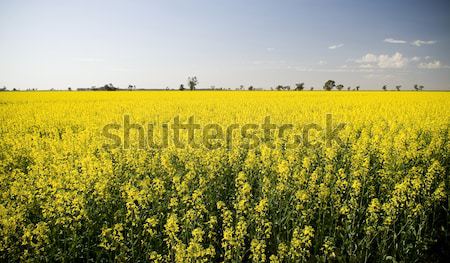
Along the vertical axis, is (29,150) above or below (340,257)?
above

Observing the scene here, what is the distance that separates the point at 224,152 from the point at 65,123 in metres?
9.88

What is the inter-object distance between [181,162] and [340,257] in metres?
4.33

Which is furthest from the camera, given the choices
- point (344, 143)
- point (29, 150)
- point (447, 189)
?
point (344, 143)

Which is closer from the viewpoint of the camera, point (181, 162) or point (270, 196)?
point (270, 196)

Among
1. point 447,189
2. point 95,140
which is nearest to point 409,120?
point 447,189

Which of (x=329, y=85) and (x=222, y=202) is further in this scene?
(x=329, y=85)

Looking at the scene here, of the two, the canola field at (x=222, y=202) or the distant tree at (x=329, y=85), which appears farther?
the distant tree at (x=329, y=85)

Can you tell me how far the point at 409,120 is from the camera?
14.1 metres

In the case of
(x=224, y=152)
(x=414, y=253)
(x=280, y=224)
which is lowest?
(x=414, y=253)

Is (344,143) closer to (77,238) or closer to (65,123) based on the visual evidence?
(77,238)

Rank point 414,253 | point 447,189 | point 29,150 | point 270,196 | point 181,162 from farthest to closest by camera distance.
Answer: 1. point 29,150
2. point 181,162
3. point 447,189
4. point 270,196
5. point 414,253

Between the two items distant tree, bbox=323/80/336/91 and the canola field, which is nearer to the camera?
the canola field

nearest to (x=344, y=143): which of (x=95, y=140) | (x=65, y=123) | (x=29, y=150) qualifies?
(x=95, y=140)

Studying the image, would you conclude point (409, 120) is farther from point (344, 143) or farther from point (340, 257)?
point (340, 257)
